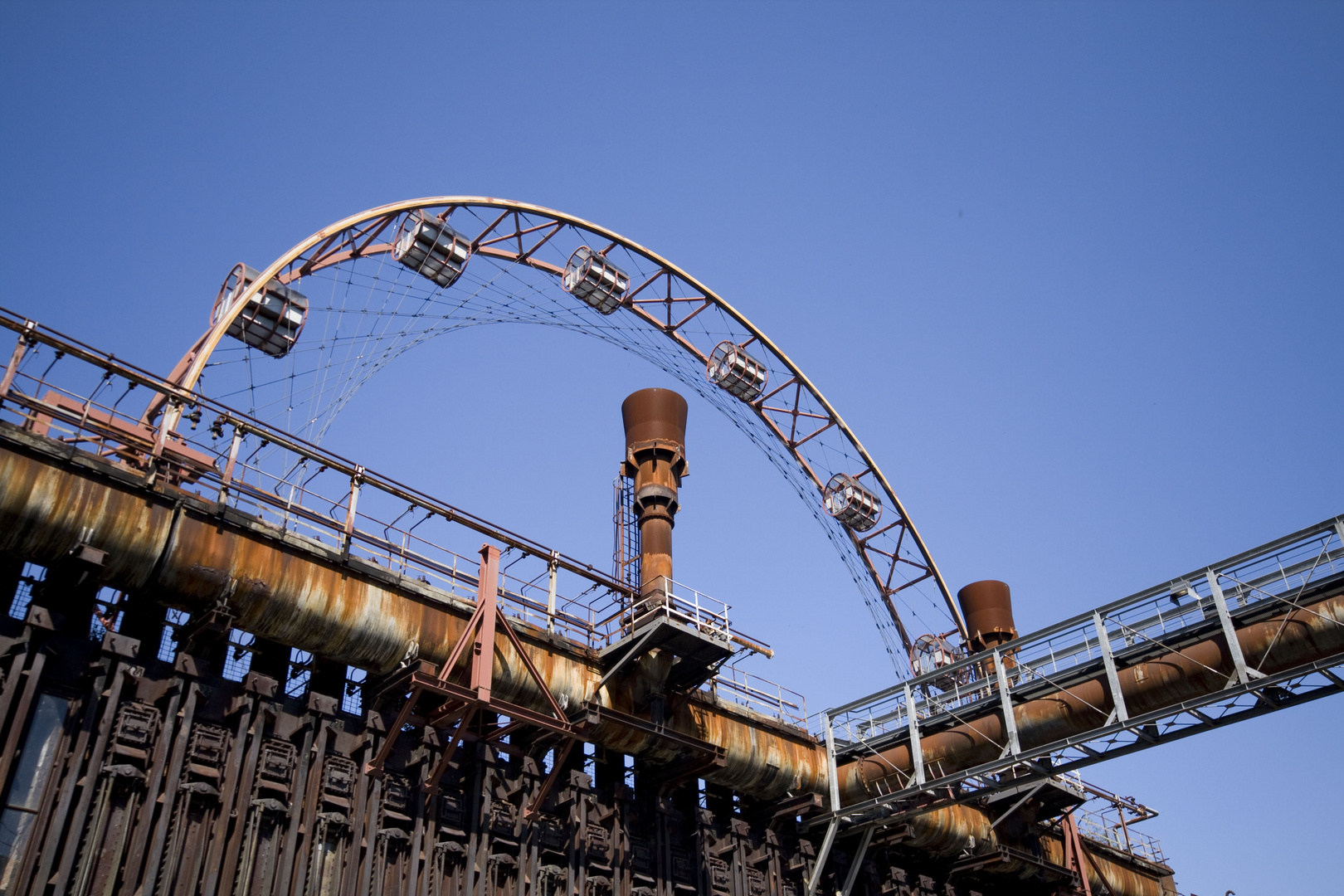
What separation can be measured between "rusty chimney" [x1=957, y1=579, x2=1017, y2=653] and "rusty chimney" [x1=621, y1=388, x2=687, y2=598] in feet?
54.0

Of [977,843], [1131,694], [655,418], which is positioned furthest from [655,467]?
[977,843]

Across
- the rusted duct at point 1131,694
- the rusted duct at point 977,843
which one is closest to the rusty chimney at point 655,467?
the rusted duct at point 1131,694

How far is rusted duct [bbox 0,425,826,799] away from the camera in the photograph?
68.7ft

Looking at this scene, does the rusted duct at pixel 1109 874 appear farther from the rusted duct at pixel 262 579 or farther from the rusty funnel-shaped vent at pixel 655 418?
the rusty funnel-shaped vent at pixel 655 418

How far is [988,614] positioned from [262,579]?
29.5m

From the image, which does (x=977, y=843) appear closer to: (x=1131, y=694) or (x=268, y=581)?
(x=1131, y=694)

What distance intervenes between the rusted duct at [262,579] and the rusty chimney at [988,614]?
18245 mm

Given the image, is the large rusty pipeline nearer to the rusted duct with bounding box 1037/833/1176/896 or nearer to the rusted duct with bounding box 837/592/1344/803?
the rusted duct with bounding box 837/592/1344/803

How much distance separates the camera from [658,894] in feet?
92.7

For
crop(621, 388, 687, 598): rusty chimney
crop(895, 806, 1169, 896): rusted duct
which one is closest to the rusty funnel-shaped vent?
crop(621, 388, 687, 598): rusty chimney

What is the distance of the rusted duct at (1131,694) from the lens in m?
24.3

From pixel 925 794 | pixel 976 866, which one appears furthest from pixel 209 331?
pixel 976 866

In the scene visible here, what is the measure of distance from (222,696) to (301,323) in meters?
10.9

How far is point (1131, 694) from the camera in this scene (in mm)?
26859
